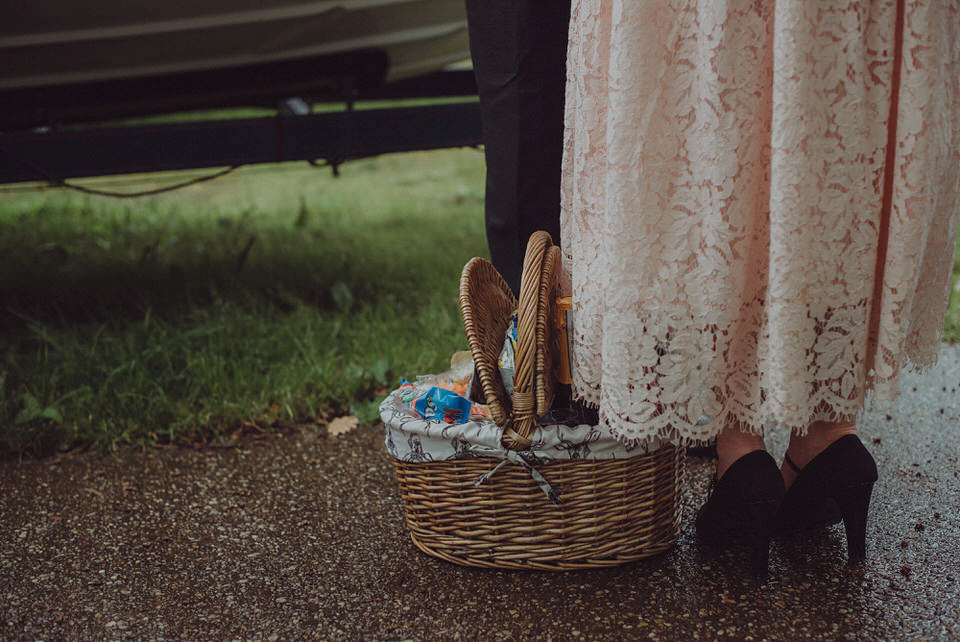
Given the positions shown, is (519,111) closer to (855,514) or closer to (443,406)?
(443,406)

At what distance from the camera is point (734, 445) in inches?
45.5

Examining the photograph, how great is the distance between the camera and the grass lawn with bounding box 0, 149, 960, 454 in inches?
73.4

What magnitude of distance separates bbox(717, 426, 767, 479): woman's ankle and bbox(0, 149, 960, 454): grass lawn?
3.00ft

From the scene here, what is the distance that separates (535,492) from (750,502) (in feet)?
0.94

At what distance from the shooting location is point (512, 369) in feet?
3.92

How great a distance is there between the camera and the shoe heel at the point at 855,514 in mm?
1125

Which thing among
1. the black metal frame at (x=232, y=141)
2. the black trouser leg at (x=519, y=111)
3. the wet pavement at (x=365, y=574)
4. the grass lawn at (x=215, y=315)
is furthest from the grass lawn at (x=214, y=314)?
the black trouser leg at (x=519, y=111)

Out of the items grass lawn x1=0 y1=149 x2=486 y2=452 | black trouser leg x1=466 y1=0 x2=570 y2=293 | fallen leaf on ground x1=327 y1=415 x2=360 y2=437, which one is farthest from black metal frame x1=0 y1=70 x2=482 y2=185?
black trouser leg x1=466 y1=0 x2=570 y2=293

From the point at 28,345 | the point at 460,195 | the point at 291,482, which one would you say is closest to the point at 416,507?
the point at 291,482

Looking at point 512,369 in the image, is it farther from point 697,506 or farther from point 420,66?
point 420,66

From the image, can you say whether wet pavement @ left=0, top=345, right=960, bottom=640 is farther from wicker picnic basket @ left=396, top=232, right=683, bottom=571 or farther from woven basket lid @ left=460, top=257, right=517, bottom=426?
woven basket lid @ left=460, top=257, right=517, bottom=426

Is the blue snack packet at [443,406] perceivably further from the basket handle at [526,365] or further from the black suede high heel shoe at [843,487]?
the black suede high heel shoe at [843,487]

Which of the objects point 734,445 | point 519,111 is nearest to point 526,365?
point 734,445

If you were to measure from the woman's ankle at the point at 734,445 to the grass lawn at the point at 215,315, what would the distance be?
915 millimetres
